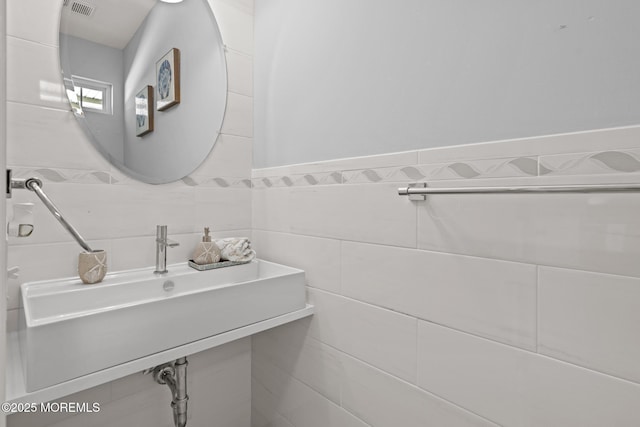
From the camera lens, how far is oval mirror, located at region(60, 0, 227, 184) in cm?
118

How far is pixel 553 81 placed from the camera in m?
0.74

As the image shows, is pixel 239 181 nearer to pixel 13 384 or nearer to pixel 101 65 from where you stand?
pixel 101 65

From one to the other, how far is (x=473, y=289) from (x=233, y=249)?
3.11 ft

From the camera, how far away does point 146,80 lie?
52.6 inches

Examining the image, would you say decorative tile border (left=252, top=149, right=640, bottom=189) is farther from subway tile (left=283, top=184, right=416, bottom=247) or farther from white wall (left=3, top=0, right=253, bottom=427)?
white wall (left=3, top=0, right=253, bottom=427)

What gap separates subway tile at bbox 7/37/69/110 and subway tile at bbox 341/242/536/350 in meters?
1.13

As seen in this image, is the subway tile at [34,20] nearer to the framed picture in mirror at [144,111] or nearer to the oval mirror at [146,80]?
the oval mirror at [146,80]

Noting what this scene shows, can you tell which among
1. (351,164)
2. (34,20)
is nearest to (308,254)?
(351,164)

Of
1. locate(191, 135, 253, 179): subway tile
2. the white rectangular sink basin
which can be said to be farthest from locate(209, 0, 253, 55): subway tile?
the white rectangular sink basin

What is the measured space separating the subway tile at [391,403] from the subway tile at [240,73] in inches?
50.1

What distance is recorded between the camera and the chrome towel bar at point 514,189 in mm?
597

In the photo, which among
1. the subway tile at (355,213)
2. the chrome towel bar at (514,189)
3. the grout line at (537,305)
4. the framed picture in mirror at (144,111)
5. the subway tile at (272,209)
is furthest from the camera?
the subway tile at (272,209)

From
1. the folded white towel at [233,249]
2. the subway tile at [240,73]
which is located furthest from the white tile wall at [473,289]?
the subway tile at [240,73]

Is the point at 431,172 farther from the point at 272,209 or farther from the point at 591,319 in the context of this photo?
the point at 272,209
